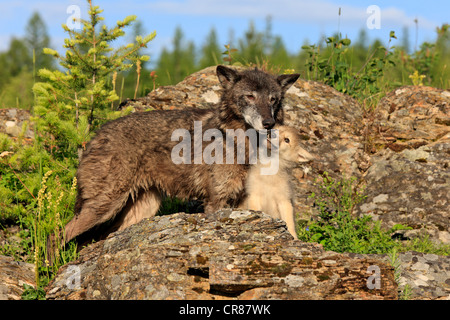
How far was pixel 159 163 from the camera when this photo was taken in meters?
6.07

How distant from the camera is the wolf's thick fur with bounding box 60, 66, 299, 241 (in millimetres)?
5816

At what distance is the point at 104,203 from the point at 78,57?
76.3 inches

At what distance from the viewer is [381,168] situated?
7.43 meters

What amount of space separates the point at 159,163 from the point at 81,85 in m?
1.57

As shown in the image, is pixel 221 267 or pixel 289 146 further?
pixel 289 146

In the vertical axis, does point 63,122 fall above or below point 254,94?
below

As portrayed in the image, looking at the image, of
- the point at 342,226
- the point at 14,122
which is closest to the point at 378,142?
the point at 342,226

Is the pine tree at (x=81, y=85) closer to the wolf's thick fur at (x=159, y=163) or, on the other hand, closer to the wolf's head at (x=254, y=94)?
the wolf's thick fur at (x=159, y=163)

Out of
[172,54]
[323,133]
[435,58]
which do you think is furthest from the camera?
[172,54]

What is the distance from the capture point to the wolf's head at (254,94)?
570cm

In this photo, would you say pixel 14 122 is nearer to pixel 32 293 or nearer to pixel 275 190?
pixel 32 293

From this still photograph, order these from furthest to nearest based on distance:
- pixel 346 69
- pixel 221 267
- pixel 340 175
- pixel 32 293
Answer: pixel 346 69, pixel 340 175, pixel 32 293, pixel 221 267
